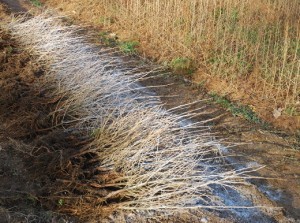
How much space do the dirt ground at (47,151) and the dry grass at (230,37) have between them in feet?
2.31

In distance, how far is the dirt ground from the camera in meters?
3.24

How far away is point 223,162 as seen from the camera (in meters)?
4.18

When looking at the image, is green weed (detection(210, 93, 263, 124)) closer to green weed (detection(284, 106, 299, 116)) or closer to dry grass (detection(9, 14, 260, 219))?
green weed (detection(284, 106, 299, 116))

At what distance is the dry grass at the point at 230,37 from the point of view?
5.61 metres

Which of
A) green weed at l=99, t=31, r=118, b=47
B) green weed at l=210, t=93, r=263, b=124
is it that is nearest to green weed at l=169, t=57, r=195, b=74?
green weed at l=210, t=93, r=263, b=124

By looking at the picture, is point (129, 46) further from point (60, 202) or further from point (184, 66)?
point (60, 202)

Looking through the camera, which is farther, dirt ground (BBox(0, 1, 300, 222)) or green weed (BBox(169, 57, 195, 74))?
green weed (BBox(169, 57, 195, 74))

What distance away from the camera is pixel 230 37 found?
21.6 ft

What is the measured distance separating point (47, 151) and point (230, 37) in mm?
3906

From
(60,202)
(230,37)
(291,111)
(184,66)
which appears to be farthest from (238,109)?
(60,202)

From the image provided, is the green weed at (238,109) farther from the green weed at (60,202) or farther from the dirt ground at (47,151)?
the green weed at (60,202)

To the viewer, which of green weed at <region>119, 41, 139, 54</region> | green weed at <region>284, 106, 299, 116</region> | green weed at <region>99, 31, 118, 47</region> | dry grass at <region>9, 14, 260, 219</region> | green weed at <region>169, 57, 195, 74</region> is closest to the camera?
dry grass at <region>9, 14, 260, 219</region>

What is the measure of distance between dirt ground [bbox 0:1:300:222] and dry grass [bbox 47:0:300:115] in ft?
2.31

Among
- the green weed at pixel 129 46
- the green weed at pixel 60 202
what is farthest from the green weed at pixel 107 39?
the green weed at pixel 60 202
